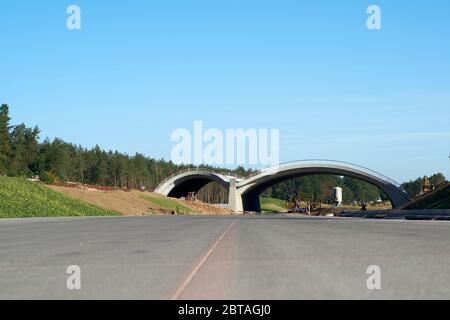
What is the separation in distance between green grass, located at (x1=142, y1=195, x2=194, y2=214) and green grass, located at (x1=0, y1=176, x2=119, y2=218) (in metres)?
29.7

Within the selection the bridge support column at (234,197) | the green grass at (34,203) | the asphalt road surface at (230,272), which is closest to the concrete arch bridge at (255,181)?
the bridge support column at (234,197)

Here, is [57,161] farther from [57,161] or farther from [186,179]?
[186,179]

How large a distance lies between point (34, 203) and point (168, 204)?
5306cm

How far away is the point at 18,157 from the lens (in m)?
132

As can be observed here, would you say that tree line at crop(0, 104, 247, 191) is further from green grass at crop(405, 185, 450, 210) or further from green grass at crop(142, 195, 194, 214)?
green grass at crop(405, 185, 450, 210)

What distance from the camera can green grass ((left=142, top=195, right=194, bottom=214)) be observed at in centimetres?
11769

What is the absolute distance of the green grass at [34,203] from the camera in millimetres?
65000

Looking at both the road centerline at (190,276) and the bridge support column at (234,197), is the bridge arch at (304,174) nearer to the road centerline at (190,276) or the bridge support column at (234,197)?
the bridge support column at (234,197)

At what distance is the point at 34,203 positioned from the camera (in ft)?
233

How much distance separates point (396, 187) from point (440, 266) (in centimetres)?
9855

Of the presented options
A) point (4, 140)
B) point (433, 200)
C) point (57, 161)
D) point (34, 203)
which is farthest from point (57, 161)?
point (433, 200)

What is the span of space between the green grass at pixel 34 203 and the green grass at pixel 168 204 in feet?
97.4
